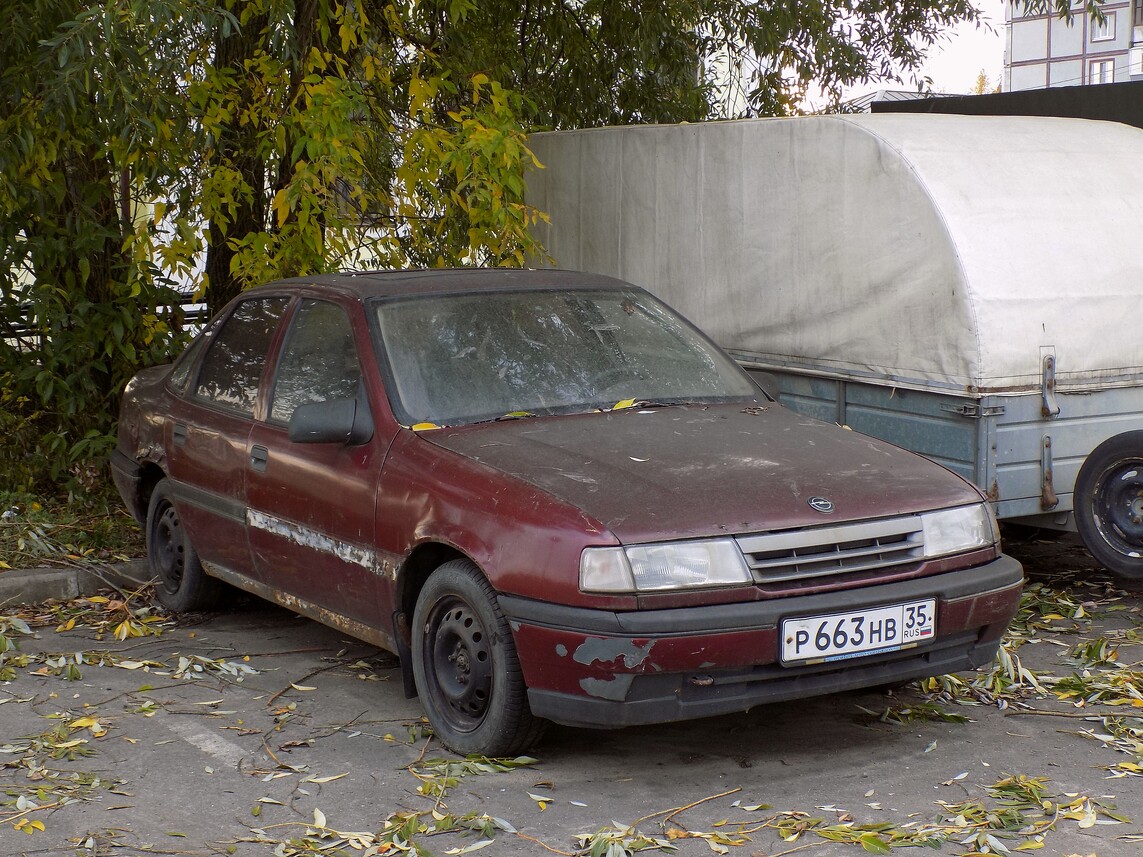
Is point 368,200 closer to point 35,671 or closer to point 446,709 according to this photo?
point 35,671

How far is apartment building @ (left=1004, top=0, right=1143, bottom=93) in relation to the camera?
163 ft

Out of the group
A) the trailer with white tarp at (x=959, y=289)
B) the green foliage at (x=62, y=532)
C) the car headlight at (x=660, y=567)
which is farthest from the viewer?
the green foliage at (x=62, y=532)

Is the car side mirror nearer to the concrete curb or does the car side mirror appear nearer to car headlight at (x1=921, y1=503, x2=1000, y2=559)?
car headlight at (x1=921, y1=503, x2=1000, y2=559)

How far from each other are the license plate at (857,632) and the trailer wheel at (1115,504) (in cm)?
189

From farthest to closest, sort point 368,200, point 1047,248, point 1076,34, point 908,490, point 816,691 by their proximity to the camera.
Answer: point 1076,34 → point 368,200 → point 1047,248 → point 908,490 → point 816,691

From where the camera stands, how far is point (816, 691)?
4.43m

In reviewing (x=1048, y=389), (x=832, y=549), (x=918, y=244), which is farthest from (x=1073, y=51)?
(x=832, y=549)

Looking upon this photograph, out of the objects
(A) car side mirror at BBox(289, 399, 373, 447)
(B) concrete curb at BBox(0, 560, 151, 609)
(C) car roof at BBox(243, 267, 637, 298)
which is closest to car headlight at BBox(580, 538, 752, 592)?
(A) car side mirror at BBox(289, 399, 373, 447)

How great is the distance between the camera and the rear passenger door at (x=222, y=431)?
19.7 ft

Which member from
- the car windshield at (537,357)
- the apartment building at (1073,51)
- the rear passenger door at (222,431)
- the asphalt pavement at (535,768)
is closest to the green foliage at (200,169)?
the rear passenger door at (222,431)

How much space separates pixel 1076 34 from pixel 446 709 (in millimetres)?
52375

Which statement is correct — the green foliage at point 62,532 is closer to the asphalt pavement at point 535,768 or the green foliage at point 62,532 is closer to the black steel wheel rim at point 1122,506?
the asphalt pavement at point 535,768

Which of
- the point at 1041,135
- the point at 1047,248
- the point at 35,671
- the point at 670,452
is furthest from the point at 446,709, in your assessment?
the point at 1041,135

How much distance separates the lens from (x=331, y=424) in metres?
5.17
